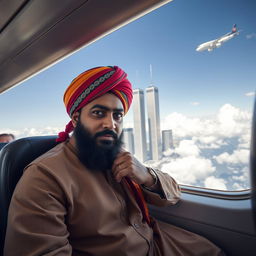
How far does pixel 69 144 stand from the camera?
110 cm

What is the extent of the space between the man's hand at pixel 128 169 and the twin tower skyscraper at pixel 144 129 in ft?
1.94

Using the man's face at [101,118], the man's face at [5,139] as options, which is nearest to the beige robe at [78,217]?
the man's face at [101,118]

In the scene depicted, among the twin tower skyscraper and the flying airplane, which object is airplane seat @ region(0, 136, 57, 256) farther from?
the flying airplane

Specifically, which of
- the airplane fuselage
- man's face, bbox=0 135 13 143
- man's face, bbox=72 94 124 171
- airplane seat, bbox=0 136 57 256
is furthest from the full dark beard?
man's face, bbox=0 135 13 143

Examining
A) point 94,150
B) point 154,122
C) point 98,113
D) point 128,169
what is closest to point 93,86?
point 98,113

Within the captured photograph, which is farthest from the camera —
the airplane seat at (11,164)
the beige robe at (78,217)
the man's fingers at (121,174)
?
the man's fingers at (121,174)

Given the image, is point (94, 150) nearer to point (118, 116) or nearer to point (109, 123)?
point (109, 123)

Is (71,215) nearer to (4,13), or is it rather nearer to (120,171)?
(120,171)

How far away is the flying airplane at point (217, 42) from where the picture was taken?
1304 millimetres

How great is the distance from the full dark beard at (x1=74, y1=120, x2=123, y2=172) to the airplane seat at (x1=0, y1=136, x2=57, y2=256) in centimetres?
28

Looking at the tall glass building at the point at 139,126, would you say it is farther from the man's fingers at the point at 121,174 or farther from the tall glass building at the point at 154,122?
the man's fingers at the point at 121,174

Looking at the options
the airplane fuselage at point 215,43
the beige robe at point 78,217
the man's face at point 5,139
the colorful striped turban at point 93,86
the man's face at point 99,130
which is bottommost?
the beige robe at point 78,217

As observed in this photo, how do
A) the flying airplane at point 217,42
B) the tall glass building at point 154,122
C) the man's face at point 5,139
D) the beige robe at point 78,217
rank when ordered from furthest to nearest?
1. the man's face at point 5,139
2. the tall glass building at point 154,122
3. the flying airplane at point 217,42
4. the beige robe at point 78,217

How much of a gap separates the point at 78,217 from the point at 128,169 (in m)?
0.36
